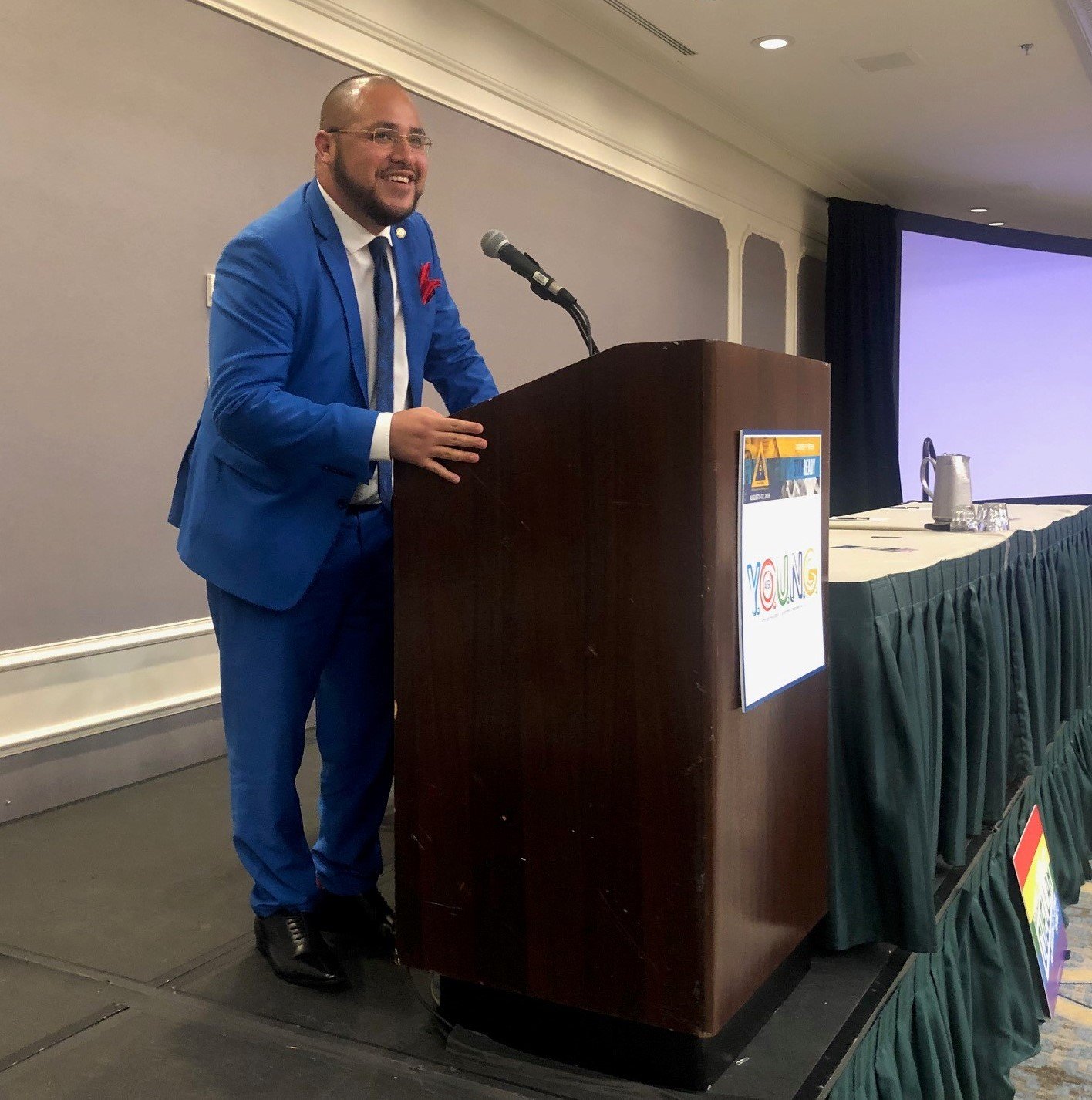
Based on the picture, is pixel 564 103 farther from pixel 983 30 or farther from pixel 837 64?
pixel 983 30

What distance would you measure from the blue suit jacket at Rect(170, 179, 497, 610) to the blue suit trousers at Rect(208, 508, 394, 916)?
7 cm

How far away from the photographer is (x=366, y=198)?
1455 mm

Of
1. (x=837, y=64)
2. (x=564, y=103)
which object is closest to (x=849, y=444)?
(x=837, y=64)

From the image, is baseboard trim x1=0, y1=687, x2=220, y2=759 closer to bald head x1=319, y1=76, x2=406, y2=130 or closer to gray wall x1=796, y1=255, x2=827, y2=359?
bald head x1=319, y1=76, x2=406, y2=130

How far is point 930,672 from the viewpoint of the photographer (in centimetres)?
169

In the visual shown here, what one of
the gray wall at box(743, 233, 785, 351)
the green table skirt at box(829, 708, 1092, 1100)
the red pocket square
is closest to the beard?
the red pocket square

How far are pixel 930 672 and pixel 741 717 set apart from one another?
0.65 m

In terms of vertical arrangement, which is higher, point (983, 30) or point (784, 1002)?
point (983, 30)

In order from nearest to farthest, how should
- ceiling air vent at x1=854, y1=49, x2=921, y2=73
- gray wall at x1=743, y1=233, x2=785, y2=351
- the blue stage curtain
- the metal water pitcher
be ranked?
1. the metal water pitcher
2. ceiling air vent at x1=854, y1=49, x2=921, y2=73
3. gray wall at x1=743, y1=233, x2=785, y2=351
4. the blue stage curtain

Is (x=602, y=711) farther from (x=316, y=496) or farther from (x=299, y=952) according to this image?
(x=299, y=952)

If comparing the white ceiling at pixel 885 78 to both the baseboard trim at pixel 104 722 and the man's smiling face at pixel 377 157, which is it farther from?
the man's smiling face at pixel 377 157

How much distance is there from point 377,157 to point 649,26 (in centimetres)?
374

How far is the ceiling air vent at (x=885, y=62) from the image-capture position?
16.9 feet

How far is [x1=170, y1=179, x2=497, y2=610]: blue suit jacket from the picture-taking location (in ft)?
4.52
